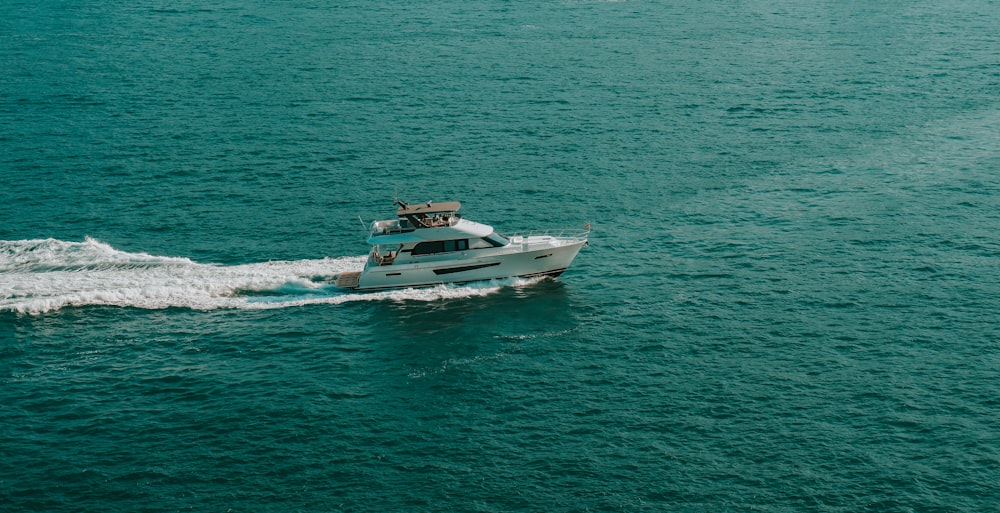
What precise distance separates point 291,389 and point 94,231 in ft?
131

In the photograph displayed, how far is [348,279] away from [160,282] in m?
16.7

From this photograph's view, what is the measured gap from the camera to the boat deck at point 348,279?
95.4 metres

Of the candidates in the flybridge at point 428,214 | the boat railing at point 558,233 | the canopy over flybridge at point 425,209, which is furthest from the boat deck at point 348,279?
the boat railing at point 558,233

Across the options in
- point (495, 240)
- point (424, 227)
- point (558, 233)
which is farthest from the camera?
point (558, 233)

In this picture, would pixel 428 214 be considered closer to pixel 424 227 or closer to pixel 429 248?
pixel 424 227

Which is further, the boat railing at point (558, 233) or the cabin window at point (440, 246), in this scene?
the boat railing at point (558, 233)

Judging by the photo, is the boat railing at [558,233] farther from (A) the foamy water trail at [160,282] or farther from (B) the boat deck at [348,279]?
(B) the boat deck at [348,279]

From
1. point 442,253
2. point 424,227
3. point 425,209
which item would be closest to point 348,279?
point 424,227

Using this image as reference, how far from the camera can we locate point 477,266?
9700 centimetres

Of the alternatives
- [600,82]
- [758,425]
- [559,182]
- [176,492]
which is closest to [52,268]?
[176,492]

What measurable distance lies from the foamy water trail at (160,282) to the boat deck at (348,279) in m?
0.63

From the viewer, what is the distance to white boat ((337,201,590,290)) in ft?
315

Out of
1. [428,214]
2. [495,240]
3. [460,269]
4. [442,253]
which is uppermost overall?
[428,214]

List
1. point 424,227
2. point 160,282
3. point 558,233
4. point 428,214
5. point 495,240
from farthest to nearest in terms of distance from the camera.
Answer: point 558,233, point 428,214, point 495,240, point 424,227, point 160,282
